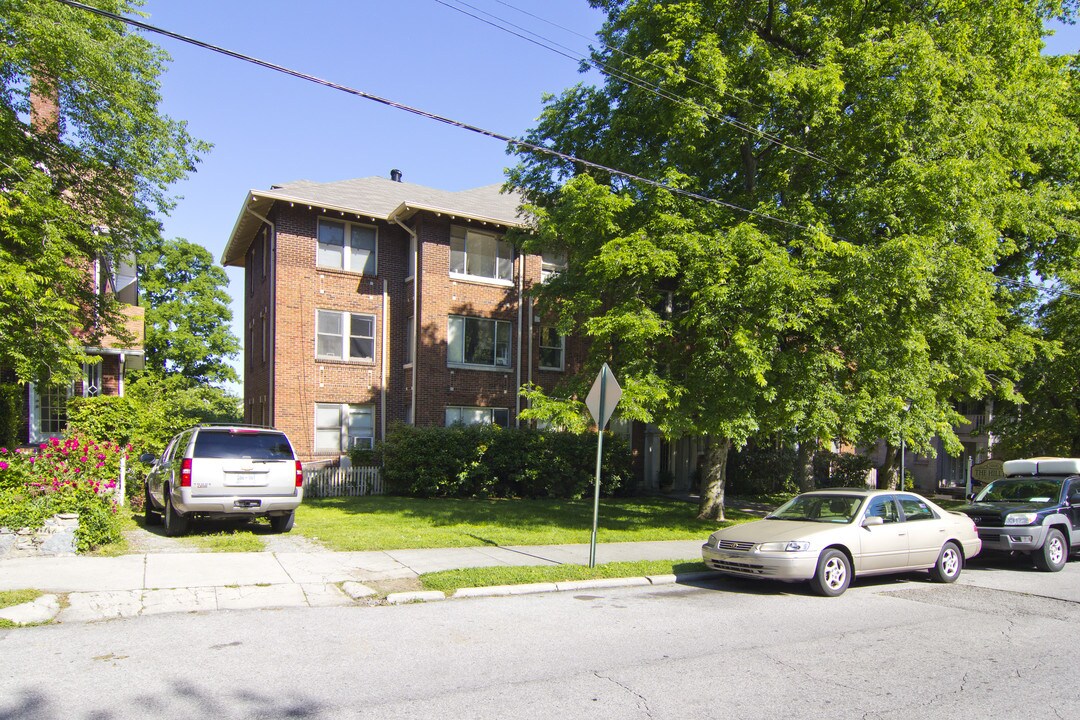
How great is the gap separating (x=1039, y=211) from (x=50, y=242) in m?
20.8

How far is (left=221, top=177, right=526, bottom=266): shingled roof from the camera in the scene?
73.6ft

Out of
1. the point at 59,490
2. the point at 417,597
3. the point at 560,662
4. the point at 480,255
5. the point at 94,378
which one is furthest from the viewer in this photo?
the point at 480,255

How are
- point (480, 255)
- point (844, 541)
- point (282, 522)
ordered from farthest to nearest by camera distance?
point (480, 255) → point (282, 522) → point (844, 541)

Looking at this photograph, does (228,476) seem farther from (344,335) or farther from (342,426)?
(344,335)

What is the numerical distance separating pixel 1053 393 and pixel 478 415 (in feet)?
54.9

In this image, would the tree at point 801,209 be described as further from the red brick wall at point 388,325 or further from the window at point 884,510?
the red brick wall at point 388,325

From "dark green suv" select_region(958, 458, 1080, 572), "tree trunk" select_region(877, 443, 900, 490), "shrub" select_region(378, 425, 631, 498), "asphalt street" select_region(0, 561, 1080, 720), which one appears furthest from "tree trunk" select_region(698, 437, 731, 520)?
"tree trunk" select_region(877, 443, 900, 490)

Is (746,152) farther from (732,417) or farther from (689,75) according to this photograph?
(732,417)

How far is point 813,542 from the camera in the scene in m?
9.24

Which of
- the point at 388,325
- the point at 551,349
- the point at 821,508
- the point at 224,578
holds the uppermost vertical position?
the point at 388,325

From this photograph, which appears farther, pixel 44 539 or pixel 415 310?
pixel 415 310

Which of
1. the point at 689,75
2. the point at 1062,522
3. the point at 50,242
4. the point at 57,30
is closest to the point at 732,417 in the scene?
the point at 1062,522

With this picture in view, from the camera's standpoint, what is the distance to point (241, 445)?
1184cm

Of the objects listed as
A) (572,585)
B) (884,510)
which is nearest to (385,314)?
(572,585)
